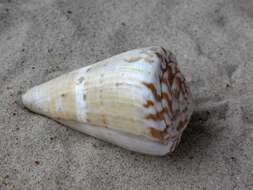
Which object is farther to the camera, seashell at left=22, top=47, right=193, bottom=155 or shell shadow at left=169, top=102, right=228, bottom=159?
shell shadow at left=169, top=102, right=228, bottom=159

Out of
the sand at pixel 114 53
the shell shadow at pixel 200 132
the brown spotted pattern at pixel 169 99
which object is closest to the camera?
the brown spotted pattern at pixel 169 99

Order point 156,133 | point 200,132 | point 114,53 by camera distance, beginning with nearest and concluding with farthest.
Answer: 1. point 156,133
2. point 200,132
3. point 114,53

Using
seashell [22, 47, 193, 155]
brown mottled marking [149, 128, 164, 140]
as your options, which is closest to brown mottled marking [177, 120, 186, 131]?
seashell [22, 47, 193, 155]

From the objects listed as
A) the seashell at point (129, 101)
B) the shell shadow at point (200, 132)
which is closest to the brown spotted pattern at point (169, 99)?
the seashell at point (129, 101)

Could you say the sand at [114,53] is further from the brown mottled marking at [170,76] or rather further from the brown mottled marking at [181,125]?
the brown mottled marking at [170,76]

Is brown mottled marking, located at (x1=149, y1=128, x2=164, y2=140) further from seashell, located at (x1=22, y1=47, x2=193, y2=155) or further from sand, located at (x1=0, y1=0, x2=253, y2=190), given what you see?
sand, located at (x1=0, y1=0, x2=253, y2=190)

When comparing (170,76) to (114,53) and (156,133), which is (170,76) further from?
(114,53)

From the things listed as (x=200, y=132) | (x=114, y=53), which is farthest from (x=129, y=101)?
(x=114, y=53)
